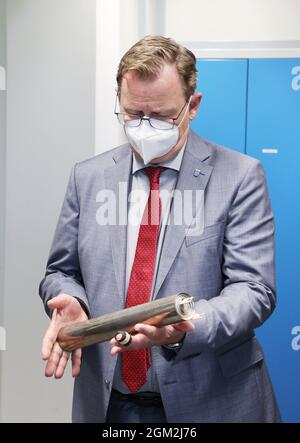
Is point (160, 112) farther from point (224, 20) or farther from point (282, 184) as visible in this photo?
point (224, 20)

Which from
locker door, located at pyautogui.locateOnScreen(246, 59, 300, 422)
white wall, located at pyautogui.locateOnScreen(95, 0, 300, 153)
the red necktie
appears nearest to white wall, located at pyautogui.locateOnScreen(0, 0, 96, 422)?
white wall, located at pyautogui.locateOnScreen(95, 0, 300, 153)

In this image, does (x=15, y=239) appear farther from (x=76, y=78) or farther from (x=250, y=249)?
(x=250, y=249)

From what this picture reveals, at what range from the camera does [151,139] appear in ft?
3.82

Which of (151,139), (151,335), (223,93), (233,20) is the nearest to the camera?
(151,335)

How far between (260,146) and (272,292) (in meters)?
0.97

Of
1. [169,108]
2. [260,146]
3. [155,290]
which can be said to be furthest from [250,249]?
[260,146]

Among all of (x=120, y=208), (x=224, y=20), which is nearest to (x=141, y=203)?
(x=120, y=208)

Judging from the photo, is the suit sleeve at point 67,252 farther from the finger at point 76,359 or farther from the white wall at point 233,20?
the white wall at point 233,20

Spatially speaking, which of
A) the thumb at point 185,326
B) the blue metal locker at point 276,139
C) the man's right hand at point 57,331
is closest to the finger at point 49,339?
the man's right hand at point 57,331

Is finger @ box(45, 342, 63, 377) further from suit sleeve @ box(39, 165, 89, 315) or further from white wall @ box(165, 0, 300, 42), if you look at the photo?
white wall @ box(165, 0, 300, 42)

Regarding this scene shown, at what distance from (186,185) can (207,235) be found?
128mm

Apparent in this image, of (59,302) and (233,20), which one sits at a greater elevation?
(233,20)

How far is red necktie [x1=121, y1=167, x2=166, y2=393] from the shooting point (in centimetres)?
111

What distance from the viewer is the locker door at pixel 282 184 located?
1947 millimetres
